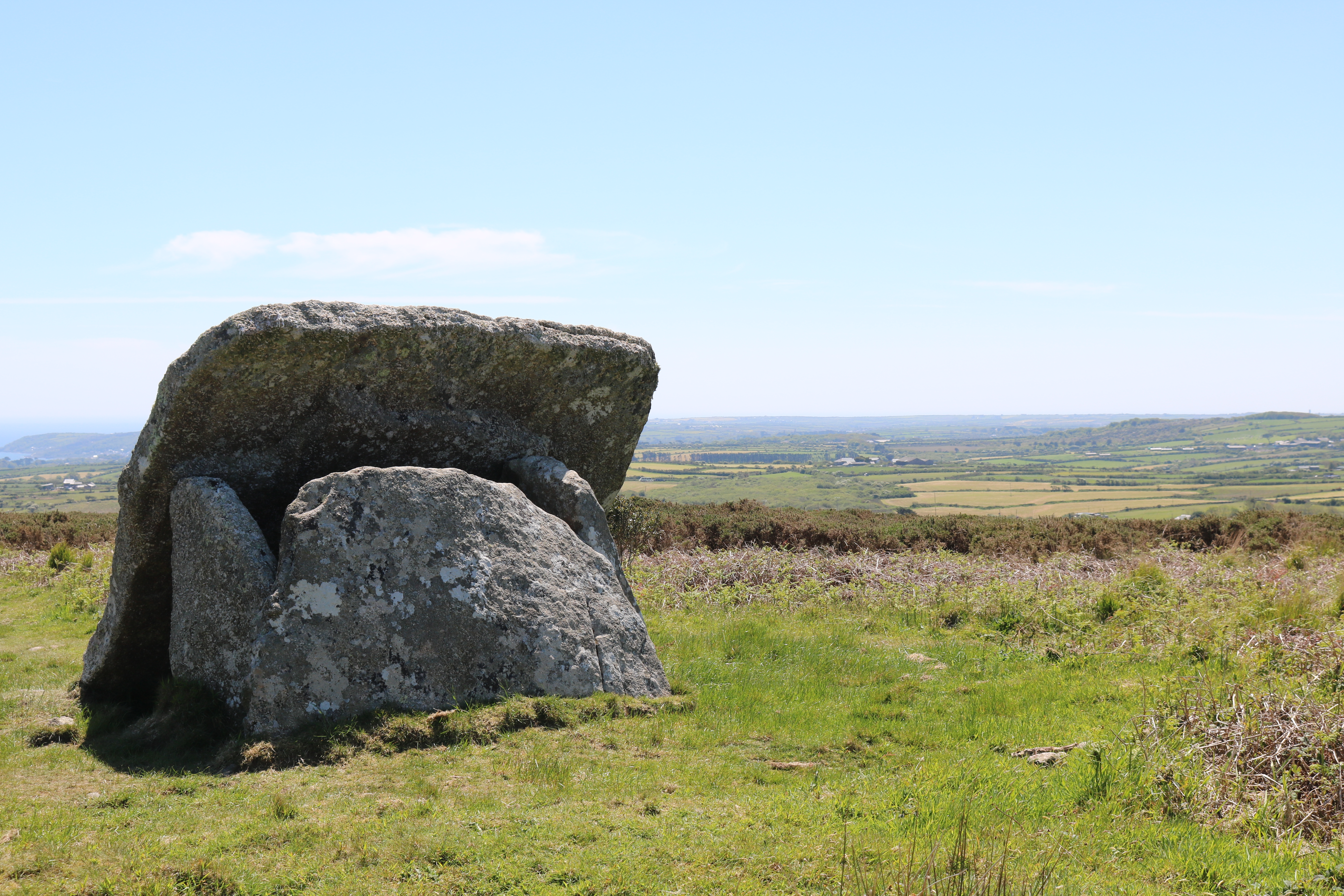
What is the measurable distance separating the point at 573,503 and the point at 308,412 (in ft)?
9.98

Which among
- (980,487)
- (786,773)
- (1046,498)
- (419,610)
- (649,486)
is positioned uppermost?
(419,610)

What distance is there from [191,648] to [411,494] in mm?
2610

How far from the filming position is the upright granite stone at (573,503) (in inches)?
388

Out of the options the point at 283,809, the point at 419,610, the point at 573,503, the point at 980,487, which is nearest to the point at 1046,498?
the point at 980,487

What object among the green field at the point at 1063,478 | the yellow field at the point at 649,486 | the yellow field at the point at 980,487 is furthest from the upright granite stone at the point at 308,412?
the yellow field at the point at 980,487

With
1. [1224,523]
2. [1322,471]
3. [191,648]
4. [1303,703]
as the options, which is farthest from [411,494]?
[1322,471]

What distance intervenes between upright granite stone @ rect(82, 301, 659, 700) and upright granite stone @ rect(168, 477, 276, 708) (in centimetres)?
46

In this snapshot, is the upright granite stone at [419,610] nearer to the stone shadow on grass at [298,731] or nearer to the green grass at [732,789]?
the stone shadow on grass at [298,731]

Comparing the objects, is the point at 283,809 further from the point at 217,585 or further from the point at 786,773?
the point at 786,773

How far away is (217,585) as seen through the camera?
805 cm

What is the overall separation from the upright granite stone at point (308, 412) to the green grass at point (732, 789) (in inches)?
48.9

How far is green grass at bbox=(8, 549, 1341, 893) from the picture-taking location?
15.4 ft

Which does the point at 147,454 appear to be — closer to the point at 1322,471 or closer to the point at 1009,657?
the point at 1009,657

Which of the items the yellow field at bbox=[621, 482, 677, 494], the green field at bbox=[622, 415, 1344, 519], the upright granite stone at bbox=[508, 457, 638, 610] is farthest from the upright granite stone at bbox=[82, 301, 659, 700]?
the yellow field at bbox=[621, 482, 677, 494]
